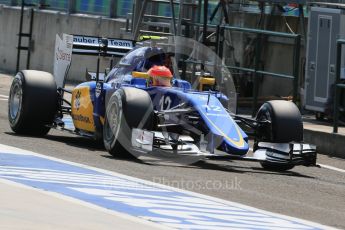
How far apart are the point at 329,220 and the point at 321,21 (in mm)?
12474

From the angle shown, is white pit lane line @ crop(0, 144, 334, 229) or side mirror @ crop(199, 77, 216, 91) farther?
side mirror @ crop(199, 77, 216, 91)

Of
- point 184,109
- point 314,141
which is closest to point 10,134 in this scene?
point 184,109

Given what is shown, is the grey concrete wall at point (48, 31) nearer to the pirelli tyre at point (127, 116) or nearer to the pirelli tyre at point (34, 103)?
the pirelli tyre at point (34, 103)

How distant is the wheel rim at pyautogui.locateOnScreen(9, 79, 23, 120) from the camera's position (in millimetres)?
16094

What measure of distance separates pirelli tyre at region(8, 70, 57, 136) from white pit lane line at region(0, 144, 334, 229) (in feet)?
10.5

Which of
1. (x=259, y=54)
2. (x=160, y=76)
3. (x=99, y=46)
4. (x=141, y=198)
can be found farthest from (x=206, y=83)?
(x=141, y=198)

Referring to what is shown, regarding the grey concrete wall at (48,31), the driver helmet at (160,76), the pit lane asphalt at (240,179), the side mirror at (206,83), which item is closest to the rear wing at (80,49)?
the pit lane asphalt at (240,179)

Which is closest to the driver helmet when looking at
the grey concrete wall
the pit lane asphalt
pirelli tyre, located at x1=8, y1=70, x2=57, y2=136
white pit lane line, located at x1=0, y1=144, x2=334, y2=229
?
the pit lane asphalt

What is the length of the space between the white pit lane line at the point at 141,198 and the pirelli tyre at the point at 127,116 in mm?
1348

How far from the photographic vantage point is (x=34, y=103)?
15906mm

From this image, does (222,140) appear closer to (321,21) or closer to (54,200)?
(54,200)

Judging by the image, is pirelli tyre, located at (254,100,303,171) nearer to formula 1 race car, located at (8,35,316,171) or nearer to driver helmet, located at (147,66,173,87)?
formula 1 race car, located at (8,35,316,171)

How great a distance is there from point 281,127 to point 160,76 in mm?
1720

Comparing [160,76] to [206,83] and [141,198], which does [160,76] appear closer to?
[206,83]
